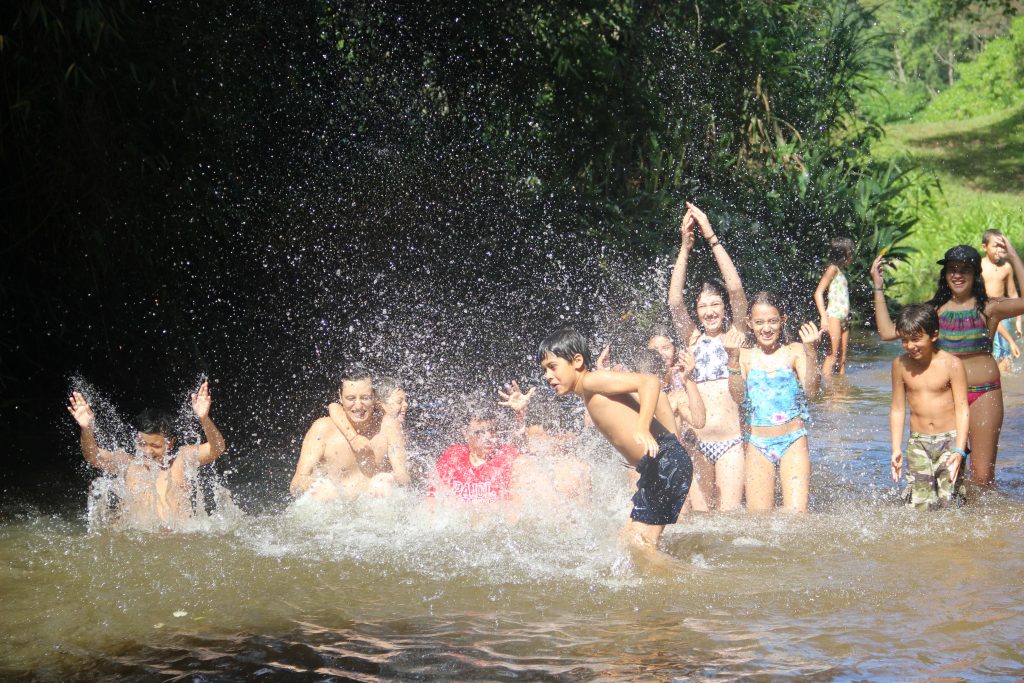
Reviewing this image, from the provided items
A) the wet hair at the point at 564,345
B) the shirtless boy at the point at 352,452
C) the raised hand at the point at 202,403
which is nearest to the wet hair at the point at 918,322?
the wet hair at the point at 564,345

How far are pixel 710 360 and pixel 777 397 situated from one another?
1.63ft

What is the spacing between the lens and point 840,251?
11.9 m

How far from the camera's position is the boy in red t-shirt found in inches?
272

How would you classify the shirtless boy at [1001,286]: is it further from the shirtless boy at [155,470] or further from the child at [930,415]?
the shirtless boy at [155,470]

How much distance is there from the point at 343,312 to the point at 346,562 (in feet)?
15.2

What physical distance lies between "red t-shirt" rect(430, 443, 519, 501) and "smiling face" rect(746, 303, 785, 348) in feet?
5.26

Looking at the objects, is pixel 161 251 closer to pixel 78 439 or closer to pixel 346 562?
pixel 78 439

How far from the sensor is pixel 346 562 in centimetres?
623

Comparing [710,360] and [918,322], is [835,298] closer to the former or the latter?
[710,360]

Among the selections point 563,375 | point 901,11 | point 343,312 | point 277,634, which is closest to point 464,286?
point 343,312

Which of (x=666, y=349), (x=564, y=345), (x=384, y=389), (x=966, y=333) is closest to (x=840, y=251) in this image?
(x=966, y=333)

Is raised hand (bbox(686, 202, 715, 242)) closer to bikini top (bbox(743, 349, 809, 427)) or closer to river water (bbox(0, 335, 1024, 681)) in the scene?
bikini top (bbox(743, 349, 809, 427))

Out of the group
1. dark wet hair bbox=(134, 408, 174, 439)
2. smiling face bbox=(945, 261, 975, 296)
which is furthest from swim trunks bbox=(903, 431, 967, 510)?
dark wet hair bbox=(134, 408, 174, 439)

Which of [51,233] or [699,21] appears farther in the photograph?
[699,21]
